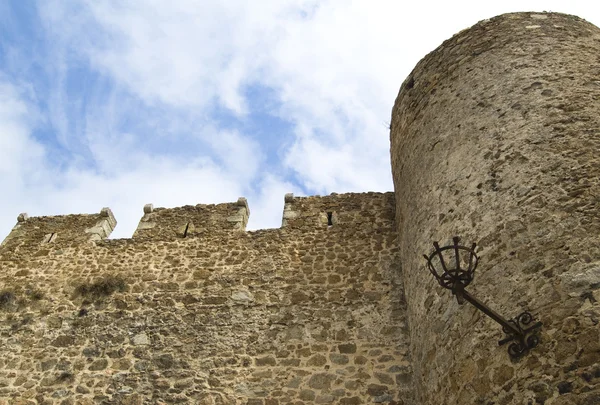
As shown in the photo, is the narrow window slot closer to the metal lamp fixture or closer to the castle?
the castle

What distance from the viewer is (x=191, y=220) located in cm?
835

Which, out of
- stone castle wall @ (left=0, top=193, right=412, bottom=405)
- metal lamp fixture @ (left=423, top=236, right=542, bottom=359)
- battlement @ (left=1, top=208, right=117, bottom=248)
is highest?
battlement @ (left=1, top=208, right=117, bottom=248)

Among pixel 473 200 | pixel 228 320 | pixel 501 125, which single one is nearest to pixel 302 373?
pixel 228 320

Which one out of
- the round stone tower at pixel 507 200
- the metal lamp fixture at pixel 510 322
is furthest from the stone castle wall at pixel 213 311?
the metal lamp fixture at pixel 510 322

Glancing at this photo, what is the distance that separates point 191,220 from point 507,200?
4980mm

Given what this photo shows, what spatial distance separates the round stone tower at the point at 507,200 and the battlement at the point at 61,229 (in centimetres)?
458

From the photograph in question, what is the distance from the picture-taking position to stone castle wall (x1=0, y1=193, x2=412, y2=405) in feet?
20.5

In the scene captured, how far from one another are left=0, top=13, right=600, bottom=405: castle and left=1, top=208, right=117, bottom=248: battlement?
0.10ft

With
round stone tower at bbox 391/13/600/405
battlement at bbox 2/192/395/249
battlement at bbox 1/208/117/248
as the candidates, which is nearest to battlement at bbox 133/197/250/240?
battlement at bbox 2/192/395/249

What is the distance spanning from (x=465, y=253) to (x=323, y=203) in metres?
3.70

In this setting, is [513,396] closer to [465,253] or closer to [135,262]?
[465,253]

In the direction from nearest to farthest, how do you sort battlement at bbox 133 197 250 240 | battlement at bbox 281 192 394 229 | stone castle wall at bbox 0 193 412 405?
stone castle wall at bbox 0 193 412 405 < battlement at bbox 281 192 394 229 < battlement at bbox 133 197 250 240

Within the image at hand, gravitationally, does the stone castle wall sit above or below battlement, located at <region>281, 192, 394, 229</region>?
below

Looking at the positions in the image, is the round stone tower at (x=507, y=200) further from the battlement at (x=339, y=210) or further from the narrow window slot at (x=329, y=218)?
the narrow window slot at (x=329, y=218)
